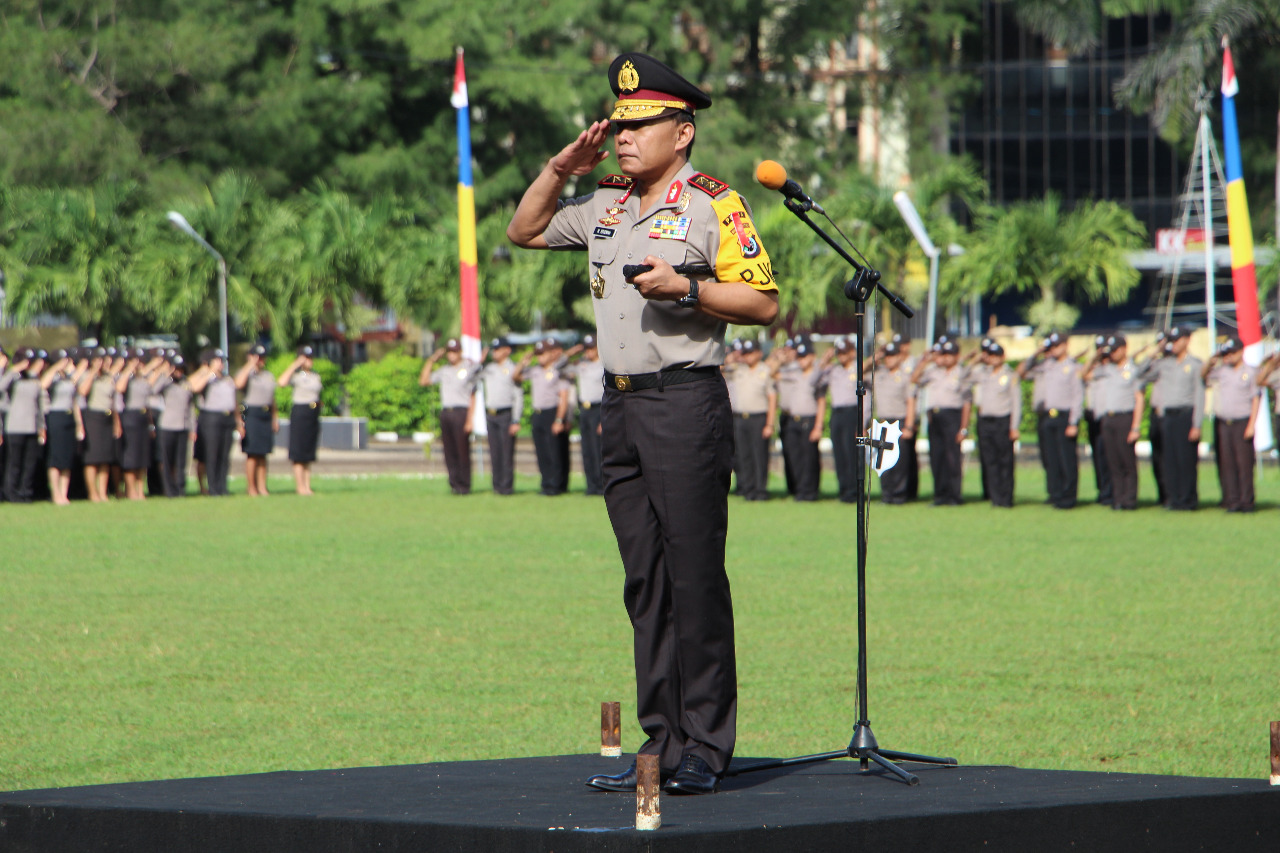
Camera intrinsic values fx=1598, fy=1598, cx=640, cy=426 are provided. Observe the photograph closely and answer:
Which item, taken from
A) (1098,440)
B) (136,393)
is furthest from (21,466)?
(1098,440)

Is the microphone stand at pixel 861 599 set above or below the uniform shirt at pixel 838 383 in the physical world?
below

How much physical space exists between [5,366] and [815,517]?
972 centimetres

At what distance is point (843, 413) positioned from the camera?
18.5 meters

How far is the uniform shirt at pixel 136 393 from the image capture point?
18797 millimetres

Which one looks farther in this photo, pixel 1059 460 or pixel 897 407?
pixel 897 407

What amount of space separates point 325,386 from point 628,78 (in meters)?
26.7

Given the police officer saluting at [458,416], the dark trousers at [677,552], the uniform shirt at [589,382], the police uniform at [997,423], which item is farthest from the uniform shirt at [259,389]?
the dark trousers at [677,552]

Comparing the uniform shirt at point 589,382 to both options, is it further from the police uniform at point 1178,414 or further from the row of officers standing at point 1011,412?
the police uniform at point 1178,414

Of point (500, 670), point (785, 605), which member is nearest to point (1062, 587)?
point (785, 605)

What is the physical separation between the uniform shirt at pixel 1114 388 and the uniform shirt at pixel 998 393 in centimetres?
89

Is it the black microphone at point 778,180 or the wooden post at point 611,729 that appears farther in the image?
the wooden post at point 611,729

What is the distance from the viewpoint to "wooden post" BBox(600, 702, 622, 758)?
4.80m

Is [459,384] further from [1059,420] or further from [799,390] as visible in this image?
[1059,420]

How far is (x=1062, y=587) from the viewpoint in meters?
11.0
